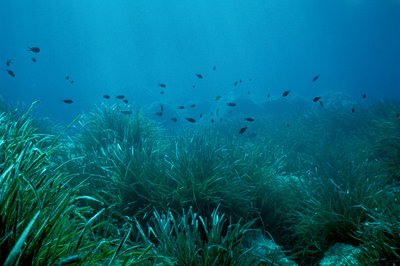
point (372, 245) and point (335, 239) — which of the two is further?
point (335, 239)

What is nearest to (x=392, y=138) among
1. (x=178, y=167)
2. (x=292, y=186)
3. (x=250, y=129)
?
(x=292, y=186)

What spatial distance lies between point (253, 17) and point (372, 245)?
470 feet

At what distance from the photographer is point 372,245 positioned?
3109mm

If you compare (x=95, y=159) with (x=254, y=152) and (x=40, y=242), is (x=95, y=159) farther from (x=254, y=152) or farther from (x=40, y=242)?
(x=40, y=242)

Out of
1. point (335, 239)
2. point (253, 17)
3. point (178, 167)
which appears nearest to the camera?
point (335, 239)

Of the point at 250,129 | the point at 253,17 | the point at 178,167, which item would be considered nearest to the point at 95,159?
the point at 178,167

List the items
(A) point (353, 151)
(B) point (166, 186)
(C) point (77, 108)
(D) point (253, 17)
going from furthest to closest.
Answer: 1. (D) point (253, 17)
2. (C) point (77, 108)
3. (A) point (353, 151)
4. (B) point (166, 186)

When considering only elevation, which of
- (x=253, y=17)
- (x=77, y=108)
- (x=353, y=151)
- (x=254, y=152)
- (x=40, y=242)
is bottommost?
(x=77, y=108)

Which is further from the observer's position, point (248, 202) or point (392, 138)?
point (392, 138)

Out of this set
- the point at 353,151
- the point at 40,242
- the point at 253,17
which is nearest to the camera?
the point at 40,242

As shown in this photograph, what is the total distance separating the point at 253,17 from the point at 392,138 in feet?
457

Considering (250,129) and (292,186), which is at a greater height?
(292,186)

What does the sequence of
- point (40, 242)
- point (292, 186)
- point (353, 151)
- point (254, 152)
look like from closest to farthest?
1. point (40, 242)
2. point (292, 186)
3. point (254, 152)
4. point (353, 151)

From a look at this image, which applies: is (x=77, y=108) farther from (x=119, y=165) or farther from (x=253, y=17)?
(x=253, y=17)
